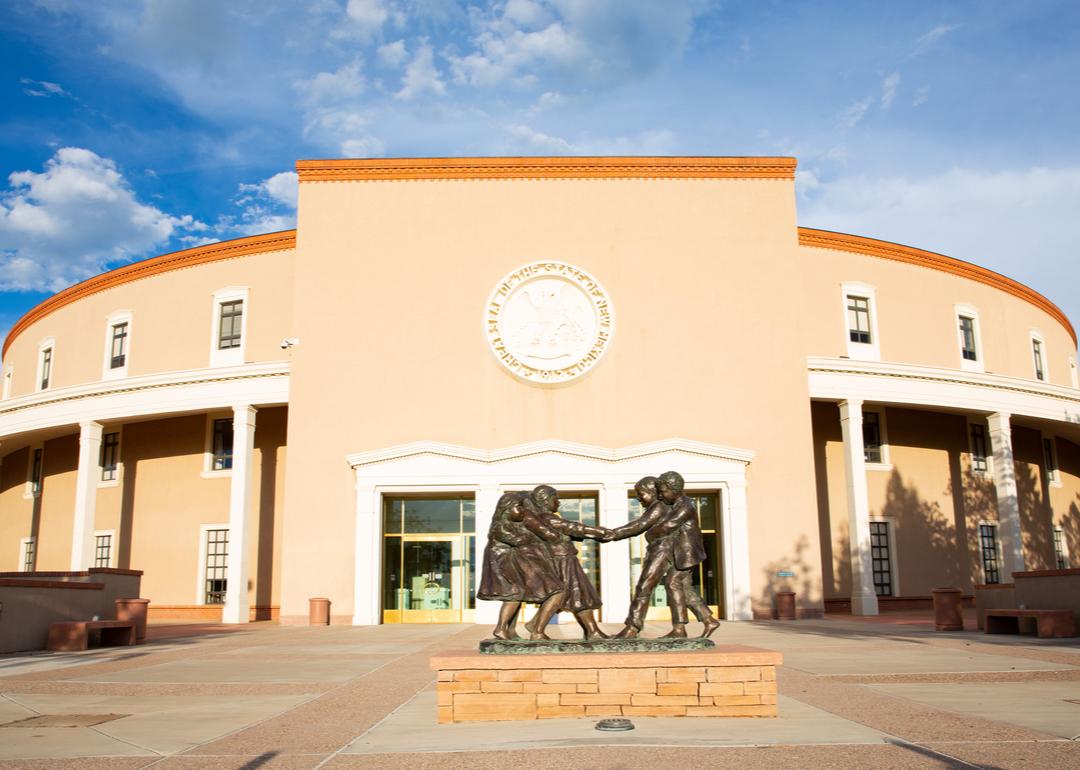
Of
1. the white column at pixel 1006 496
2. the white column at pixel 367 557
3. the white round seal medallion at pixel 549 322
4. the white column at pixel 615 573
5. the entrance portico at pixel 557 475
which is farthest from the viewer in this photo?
the white column at pixel 1006 496

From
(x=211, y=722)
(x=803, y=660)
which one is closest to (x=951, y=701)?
(x=803, y=660)

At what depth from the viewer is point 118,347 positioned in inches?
1319

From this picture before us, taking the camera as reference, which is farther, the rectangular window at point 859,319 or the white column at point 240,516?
the rectangular window at point 859,319

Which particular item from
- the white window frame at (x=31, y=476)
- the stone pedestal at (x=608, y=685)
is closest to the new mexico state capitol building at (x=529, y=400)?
the white window frame at (x=31, y=476)

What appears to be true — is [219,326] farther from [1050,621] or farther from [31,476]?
[1050,621]

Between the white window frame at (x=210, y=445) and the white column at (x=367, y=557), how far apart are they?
7216 mm

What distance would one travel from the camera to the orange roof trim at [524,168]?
28.0m

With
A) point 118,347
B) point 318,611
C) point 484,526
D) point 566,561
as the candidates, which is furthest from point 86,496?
point 566,561

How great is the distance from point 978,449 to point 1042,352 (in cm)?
734

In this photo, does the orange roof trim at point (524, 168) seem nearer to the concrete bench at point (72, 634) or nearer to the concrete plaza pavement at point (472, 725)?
the concrete bench at point (72, 634)

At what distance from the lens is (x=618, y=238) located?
91.3 ft

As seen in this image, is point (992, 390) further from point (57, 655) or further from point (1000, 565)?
point (57, 655)

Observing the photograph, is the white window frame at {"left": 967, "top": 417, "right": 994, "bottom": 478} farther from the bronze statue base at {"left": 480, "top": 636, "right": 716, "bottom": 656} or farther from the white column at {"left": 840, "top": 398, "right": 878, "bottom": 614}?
the bronze statue base at {"left": 480, "top": 636, "right": 716, "bottom": 656}

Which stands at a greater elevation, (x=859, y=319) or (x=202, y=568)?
(x=859, y=319)
